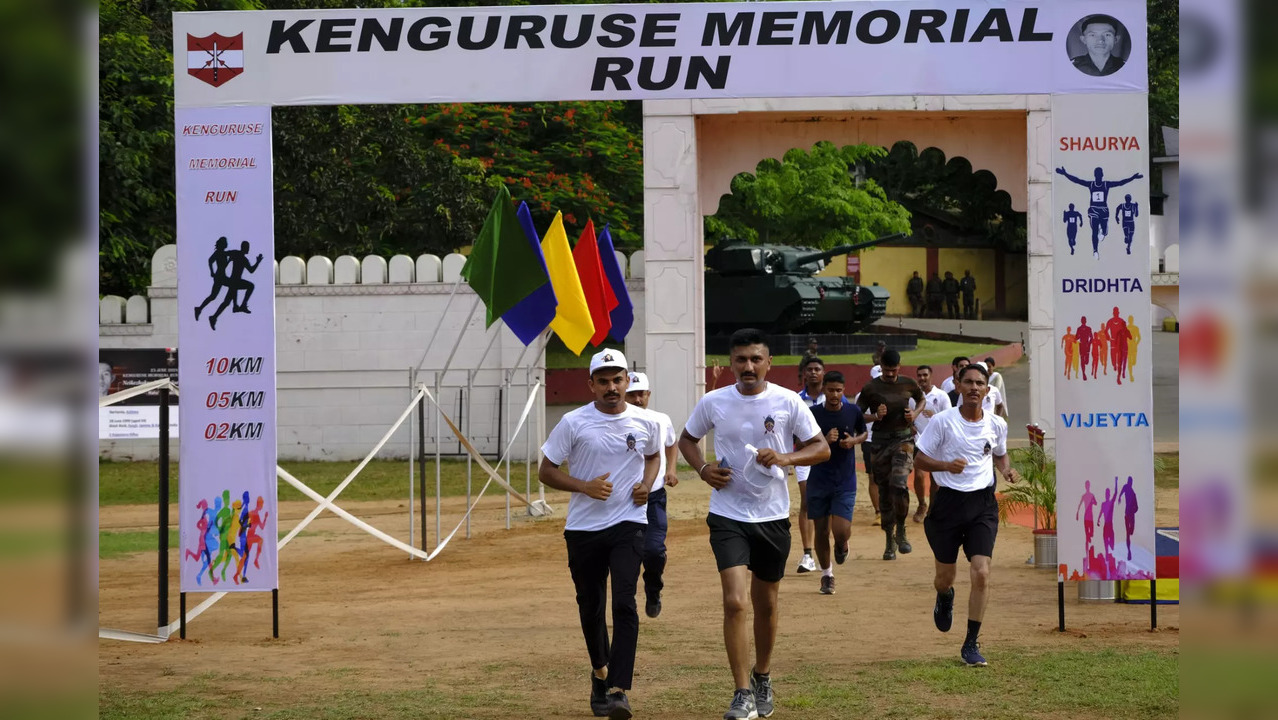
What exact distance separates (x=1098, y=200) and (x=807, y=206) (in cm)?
3120

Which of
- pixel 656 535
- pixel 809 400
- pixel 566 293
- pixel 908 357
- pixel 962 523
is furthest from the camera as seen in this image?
pixel 908 357

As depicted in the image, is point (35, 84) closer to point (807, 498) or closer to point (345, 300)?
point (807, 498)

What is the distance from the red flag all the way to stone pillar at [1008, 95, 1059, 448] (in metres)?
7.57

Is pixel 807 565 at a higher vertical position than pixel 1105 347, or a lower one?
lower

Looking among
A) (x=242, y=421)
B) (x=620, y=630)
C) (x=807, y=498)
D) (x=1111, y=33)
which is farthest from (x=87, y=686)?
(x=807, y=498)

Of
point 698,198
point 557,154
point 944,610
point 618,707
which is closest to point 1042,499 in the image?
point 944,610

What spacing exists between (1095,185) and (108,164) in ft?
69.9

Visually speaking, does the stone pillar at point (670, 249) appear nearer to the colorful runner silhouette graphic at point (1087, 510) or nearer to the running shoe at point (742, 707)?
the colorful runner silhouette graphic at point (1087, 510)

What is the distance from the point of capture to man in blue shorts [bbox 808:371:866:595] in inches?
463

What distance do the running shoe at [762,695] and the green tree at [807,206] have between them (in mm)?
31788

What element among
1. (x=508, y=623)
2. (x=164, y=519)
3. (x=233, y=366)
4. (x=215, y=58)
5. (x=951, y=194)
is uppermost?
(x=951, y=194)

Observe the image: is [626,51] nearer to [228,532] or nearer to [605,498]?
[605,498]

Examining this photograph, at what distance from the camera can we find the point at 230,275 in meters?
9.71

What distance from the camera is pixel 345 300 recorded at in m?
24.9
